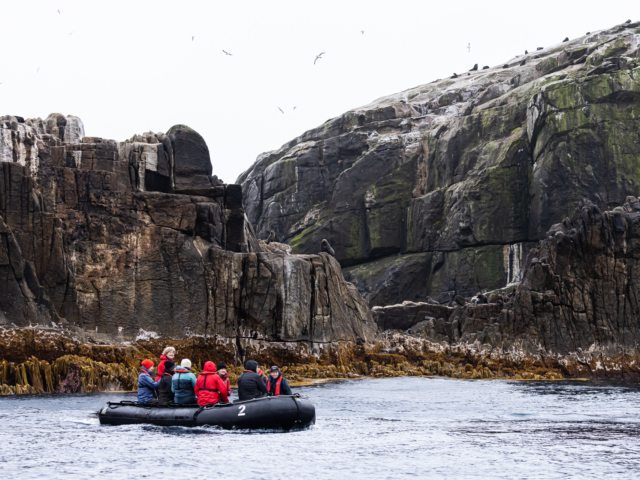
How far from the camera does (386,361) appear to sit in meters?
68.5

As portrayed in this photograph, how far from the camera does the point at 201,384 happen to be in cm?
2925

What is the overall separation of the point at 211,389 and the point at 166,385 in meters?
2.20

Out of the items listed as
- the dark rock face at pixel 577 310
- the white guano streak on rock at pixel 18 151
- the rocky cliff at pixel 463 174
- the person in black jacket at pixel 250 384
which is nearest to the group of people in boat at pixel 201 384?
the person in black jacket at pixel 250 384

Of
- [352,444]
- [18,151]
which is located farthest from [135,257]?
[352,444]

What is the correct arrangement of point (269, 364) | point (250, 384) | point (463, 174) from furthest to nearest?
1. point (463, 174)
2. point (269, 364)
3. point (250, 384)

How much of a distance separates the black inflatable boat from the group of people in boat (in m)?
0.53

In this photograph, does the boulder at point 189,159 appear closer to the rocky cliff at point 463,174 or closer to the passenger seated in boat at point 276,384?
the passenger seated in boat at point 276,384

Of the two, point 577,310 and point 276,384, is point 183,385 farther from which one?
point 577,310

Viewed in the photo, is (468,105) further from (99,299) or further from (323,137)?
(99,299)

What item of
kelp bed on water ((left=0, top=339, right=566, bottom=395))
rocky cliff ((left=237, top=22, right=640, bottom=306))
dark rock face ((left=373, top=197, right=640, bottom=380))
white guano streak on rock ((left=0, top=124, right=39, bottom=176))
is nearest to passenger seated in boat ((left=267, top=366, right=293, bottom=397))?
kelp bed on water ((left=0, top=339, right=566, bottom=395))

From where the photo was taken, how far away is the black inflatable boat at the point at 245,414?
2766 cm

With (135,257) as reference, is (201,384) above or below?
below

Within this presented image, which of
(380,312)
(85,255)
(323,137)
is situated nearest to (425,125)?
(323,137)

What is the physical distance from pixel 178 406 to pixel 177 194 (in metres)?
39.6
